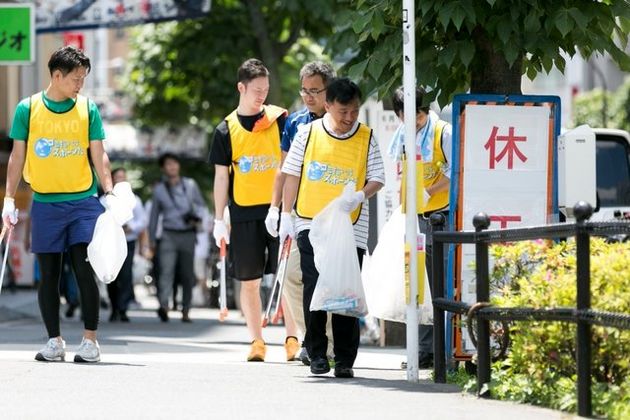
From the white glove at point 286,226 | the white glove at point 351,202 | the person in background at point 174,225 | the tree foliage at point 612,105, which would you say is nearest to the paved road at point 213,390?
the white glove at point 286,226

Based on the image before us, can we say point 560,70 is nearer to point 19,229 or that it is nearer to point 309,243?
point 309,243

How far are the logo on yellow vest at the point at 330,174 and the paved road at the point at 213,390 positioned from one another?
44.6 inches

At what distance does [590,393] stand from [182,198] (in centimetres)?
1134

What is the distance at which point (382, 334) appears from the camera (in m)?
13.7

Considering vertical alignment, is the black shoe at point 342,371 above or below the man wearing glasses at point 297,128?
below

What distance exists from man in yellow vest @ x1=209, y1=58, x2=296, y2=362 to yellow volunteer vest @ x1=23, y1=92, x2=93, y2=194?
1.19 meters

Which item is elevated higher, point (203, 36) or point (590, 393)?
point (203, 36)

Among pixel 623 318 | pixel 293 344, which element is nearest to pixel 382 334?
pixel 293 344

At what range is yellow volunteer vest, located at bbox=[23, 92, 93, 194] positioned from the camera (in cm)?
1012

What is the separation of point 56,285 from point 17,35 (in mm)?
7586

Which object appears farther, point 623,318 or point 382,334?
point 382,334

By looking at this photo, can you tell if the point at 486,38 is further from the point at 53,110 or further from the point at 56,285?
the point at 56,285

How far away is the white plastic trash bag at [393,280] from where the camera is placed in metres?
9.32

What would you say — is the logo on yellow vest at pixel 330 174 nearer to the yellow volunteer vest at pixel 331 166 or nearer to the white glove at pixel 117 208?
the yellow volunteer vest at pixel 331 166
